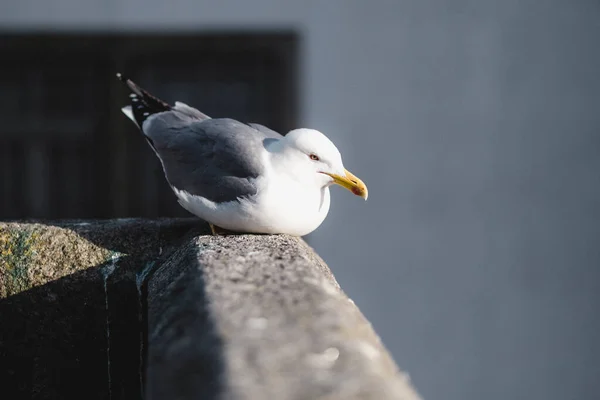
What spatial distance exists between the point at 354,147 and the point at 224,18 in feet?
2.32

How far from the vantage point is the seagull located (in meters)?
1.48

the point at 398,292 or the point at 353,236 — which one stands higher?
the point at 353,236

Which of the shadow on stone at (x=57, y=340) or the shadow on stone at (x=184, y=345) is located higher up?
the shadow on stone at (x=184, y=345)

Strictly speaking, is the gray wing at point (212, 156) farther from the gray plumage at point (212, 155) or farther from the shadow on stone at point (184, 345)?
the shadow on stone at point (184, 345)

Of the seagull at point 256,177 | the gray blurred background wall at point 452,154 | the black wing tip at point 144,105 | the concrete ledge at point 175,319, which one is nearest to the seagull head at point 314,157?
the seagull at point 256,177

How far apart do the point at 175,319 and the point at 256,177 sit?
0.63 m

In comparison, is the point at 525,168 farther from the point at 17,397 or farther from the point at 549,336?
the point at 17,397

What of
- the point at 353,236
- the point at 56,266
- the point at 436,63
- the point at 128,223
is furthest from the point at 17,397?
the point at 436,63

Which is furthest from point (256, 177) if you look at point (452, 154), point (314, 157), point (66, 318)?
point (452, 154)

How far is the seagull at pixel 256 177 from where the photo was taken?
58.1 inches

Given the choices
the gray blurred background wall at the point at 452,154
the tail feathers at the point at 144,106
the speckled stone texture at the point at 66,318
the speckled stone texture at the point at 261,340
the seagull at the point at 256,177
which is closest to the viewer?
the speckled stone texture at the point at 261,340

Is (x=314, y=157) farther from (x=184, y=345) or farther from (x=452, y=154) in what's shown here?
(x=452, y=154)

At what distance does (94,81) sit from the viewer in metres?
3.16

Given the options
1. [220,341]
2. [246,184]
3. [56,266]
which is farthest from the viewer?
[246,184]
